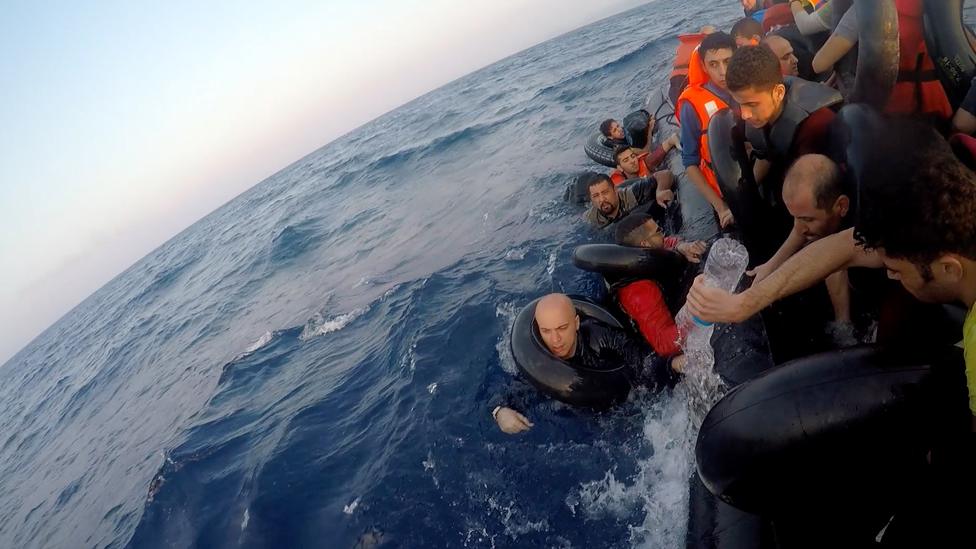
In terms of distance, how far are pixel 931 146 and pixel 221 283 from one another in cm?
2544

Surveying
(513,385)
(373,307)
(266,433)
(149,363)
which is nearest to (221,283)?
(149,363)

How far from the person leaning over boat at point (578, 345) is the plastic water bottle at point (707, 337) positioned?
47 centimetres

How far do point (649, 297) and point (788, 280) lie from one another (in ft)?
6.94

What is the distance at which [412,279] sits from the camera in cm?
1140

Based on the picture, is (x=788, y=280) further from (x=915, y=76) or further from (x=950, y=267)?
(x=915, y=76)

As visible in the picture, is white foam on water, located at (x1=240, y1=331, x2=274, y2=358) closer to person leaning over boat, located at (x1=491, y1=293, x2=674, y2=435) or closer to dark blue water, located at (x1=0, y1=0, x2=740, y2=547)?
dark blue water, located at (x1=0, y1=0, x2=740, y2=547)

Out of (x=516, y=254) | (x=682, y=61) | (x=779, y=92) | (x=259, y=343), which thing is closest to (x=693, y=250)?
(x=779, y=92)

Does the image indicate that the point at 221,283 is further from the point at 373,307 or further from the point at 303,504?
the point at 303,504

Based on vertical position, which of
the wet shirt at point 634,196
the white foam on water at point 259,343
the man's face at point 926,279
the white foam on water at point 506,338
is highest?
the man's face at point 926,279

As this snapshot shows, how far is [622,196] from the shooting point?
24.8 ft

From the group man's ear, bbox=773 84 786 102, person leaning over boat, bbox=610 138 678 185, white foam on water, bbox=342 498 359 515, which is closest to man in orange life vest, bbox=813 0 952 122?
man's ear, bbox=773 84 786 102

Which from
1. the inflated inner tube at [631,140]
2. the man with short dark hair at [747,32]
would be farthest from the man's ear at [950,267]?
the inflated inner tube at [631,140]

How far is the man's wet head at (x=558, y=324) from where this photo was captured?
4281 mm

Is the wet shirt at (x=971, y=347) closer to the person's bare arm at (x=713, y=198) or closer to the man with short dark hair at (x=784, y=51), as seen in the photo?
the person's bare arm at (x=713, y=198)
